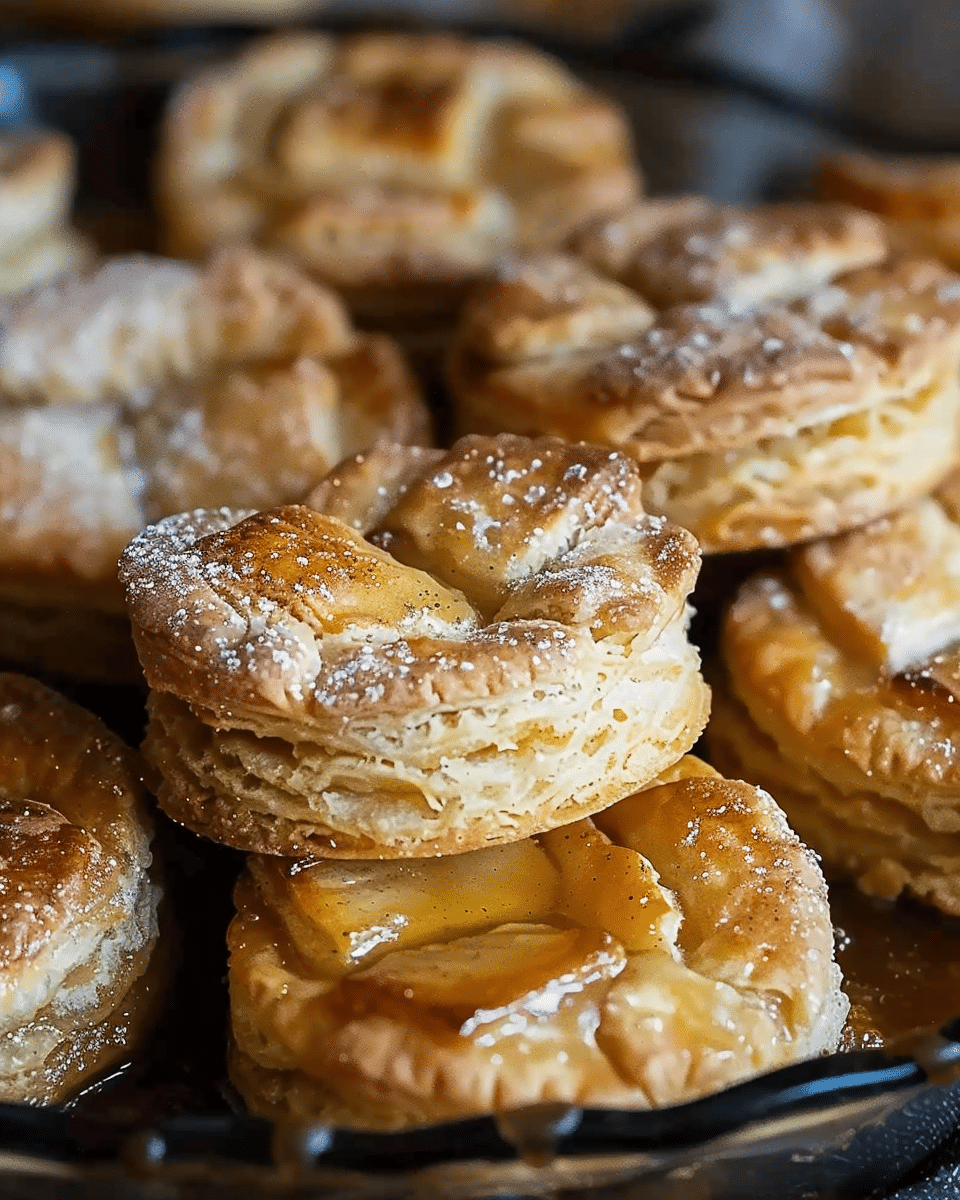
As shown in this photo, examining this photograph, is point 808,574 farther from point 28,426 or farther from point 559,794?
point 28,426

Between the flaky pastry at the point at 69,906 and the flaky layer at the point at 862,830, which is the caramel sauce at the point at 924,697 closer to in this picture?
the flaky layer at the point at 862,830

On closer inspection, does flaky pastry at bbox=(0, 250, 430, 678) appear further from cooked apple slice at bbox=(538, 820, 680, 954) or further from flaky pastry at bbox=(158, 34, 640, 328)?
cooked apple slice at bbox=(538, 820, 680, 954)

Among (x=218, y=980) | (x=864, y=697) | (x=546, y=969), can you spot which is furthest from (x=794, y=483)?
(x=218, y=980)

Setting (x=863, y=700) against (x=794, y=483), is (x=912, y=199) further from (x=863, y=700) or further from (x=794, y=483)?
(x=863, y=700)

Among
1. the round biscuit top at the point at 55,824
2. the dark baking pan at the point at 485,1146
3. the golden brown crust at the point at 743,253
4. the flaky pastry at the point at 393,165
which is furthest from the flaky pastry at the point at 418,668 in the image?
the flaky pastry at the point at 393,165

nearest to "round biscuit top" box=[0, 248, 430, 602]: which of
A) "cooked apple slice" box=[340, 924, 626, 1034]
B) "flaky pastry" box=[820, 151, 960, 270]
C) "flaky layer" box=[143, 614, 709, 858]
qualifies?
"flaky layer" box=[143, 614, 709, 858]

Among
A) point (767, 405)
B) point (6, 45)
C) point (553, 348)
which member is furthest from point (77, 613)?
point (6, 45)
